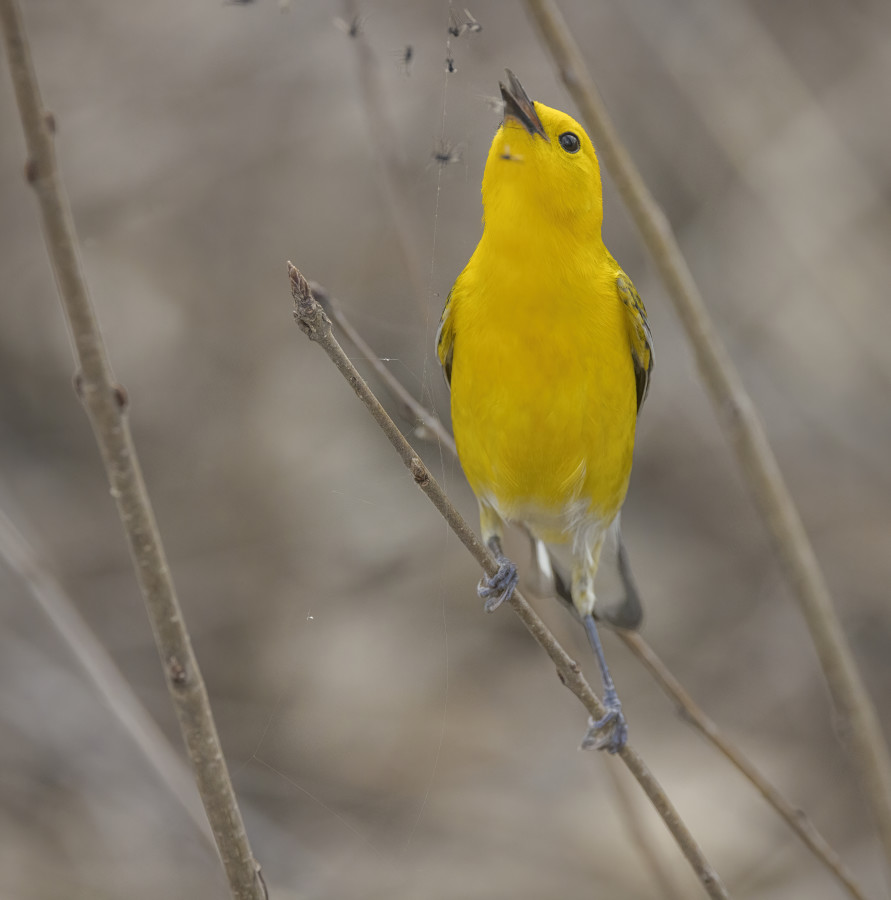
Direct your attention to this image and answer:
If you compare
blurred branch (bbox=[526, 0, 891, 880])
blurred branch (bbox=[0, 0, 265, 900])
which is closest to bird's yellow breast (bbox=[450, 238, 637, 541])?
blurred branch (bbox=[526, 0, 891, 880])

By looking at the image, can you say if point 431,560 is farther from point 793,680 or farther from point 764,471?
point 764,471

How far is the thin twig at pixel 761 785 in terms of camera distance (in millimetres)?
2164

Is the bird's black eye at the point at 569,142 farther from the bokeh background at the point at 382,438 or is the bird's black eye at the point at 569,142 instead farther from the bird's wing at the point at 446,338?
the bokeh background at the point at 382,438

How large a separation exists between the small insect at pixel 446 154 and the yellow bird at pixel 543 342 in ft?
0.93

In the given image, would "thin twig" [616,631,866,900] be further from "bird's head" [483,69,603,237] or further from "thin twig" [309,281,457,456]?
"bird's head" [483,69,603,237]

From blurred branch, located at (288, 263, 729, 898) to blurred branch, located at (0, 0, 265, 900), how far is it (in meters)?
0.38

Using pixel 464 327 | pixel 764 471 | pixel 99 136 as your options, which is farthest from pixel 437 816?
pixel 99 136

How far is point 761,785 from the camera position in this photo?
7.68ft

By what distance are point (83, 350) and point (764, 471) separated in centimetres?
117

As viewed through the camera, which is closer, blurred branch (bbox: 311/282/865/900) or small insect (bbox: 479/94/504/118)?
blurred branch (bbox: 311/282/865/900)

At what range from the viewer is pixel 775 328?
266 inches

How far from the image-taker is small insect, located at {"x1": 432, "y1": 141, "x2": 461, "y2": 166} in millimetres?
2209

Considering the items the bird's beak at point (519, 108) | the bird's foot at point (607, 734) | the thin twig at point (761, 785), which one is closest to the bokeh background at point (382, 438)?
the bird's foot at point (607, 734)

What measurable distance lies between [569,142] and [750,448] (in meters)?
1.45
